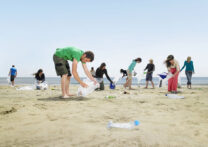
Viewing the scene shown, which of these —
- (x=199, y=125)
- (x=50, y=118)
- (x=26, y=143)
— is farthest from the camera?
(x=50, y=118)

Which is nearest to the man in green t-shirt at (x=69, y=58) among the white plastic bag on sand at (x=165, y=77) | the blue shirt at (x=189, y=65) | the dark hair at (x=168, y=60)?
the dark hair at (x=168, y=60)

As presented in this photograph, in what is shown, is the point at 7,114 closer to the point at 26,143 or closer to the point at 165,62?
the point at 26,143

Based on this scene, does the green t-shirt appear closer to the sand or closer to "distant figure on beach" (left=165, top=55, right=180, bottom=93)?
the sand

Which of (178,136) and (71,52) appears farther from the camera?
(71,52)

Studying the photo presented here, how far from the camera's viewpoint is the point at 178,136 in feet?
6.56

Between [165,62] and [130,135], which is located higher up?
[165,62]

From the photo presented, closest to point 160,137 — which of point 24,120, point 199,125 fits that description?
point 199,125

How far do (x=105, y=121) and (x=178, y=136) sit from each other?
1018 mm

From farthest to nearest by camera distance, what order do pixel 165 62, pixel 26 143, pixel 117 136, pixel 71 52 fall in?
→ pixel 165 62 → pixel 71 52 → pixel 117 136 → pixel 26 143

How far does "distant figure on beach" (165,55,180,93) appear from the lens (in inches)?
267

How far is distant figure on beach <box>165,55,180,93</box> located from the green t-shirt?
3.88m

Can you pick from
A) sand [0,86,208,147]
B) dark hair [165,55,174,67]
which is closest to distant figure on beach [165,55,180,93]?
dark hair [165,55,174,67]

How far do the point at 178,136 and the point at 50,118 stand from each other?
71.8 inches

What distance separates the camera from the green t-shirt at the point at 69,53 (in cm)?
448
